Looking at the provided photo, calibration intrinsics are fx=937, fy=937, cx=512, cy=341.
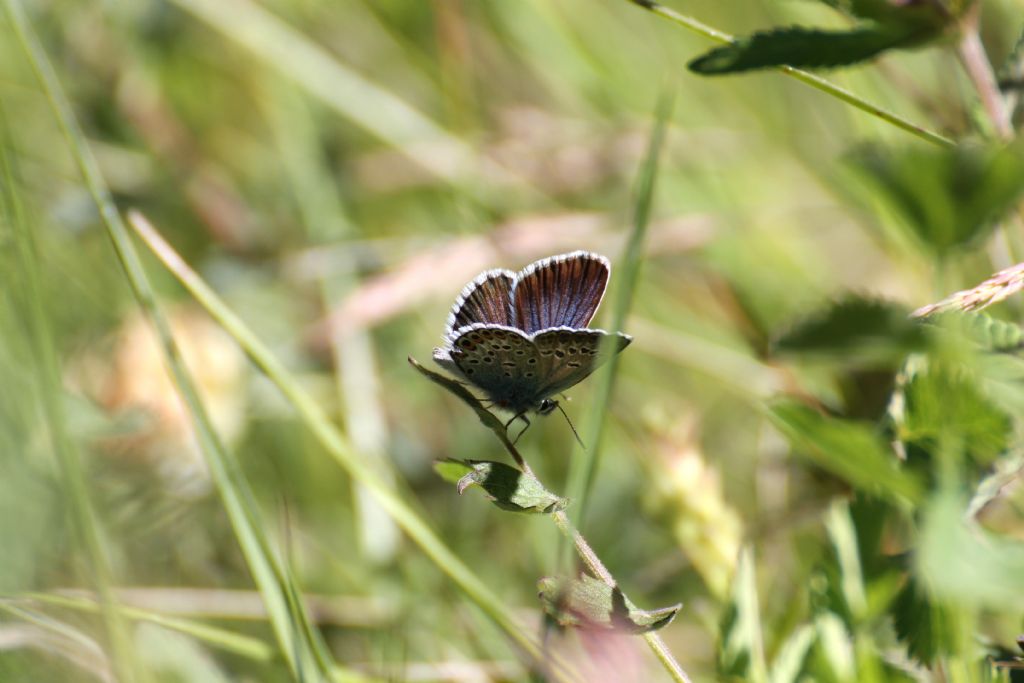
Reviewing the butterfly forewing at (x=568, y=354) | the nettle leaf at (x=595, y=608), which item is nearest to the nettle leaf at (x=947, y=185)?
the butterfly forewing at (x=568, y=354)

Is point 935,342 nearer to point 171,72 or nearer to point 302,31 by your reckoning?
point 302,31

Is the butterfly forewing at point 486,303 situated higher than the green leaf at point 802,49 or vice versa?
the green leaf at point 802,49

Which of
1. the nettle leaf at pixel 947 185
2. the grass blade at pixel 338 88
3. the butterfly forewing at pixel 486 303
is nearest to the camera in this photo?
the nettle leaf at pixel 947 185

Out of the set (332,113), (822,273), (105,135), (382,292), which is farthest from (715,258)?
(105,135)

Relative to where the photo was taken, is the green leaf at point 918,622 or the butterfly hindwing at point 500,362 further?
the butterfly hindwing at point 500,362

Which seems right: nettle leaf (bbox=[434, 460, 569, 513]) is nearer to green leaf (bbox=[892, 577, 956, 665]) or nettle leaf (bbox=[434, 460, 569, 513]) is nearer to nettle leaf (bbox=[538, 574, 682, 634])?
nettle leaf (bbox=[538, 574, 682, 634])

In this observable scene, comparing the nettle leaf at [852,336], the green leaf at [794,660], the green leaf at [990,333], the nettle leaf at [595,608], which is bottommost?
the green leaf at [794,660]

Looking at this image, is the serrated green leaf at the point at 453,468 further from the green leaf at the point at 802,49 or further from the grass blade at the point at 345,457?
the green leaf at the point at 802,49

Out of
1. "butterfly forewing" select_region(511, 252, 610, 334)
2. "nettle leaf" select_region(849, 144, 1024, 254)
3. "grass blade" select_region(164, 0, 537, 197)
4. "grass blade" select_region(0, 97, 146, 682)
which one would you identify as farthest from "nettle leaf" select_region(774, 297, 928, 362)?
"grass blade" select_region(164, 0, 537, 197)

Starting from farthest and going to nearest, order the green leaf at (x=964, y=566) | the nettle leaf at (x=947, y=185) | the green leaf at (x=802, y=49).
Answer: the green leaf at (x=802, y=49) → the nettle leaf at (x=947, y=185) → the green leaf at (x=964, y=566)
